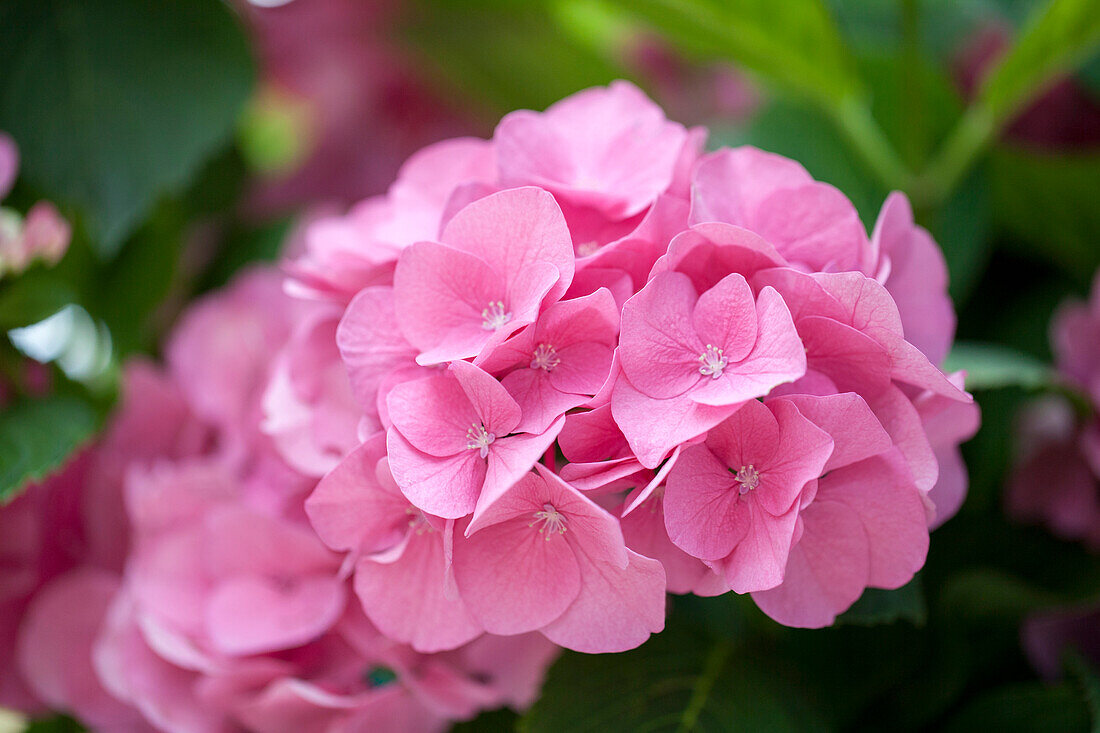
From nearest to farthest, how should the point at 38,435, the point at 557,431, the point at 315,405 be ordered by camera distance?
1. the point at 557,431
2. the point at 315,405
3. the point at 38,435

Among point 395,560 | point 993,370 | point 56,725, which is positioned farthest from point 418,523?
point 56,725

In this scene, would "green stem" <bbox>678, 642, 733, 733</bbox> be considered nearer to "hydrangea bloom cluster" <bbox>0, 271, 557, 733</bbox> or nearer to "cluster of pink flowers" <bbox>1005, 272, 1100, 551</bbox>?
"hydrangea bloom cluster" <bbox>0, 271, 557, 733</bbox>

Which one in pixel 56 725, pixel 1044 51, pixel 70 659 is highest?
pixel 1044 51

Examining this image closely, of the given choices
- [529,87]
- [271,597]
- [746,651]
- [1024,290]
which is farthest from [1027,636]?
[529,87]

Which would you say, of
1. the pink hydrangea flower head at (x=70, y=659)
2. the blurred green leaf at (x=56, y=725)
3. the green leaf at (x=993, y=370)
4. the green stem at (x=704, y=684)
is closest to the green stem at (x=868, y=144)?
the green leaf at (x=993, y=370)

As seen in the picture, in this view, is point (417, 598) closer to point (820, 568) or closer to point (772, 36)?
point (820, 568)

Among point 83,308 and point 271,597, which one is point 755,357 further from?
point 83,308
